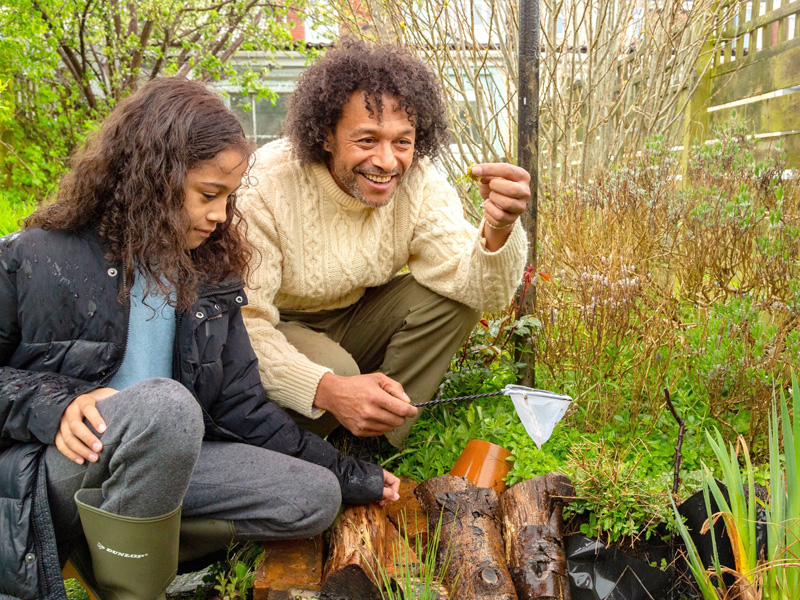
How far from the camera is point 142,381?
1.90 metres

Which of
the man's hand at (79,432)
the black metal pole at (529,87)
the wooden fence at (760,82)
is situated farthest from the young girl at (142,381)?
the wooden fence at (760,82)

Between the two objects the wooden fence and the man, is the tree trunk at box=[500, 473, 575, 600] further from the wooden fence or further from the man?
the wooden fence

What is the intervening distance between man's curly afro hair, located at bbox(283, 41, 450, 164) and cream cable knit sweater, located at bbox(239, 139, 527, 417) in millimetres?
116

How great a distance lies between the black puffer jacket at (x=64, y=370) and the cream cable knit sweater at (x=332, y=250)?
30 centimetres

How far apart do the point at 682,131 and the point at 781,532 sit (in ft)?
16.2

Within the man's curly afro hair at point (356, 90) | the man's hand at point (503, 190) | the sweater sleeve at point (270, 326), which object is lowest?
the sweater sleeve at point (270, 326)

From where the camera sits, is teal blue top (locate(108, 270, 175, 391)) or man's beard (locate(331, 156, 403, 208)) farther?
man's beard (locate(331, 156, 403, 208))

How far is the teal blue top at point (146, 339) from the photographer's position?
2.13 meters

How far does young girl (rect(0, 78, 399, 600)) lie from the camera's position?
1830 mm

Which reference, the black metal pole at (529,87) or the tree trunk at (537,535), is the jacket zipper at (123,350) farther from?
the black metal pole at (529,87)

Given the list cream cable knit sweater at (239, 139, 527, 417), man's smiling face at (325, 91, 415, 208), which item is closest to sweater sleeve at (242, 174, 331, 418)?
cream cable knit sweater at (239, 139, 527, 417)

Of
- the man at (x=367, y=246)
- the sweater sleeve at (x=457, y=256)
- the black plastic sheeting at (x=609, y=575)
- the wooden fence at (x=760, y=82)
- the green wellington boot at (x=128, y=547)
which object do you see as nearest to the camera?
the green wellington boot at (x=128, y=547)

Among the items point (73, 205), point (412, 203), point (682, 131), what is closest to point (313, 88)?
point (412, 203)

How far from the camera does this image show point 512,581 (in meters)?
2.12
